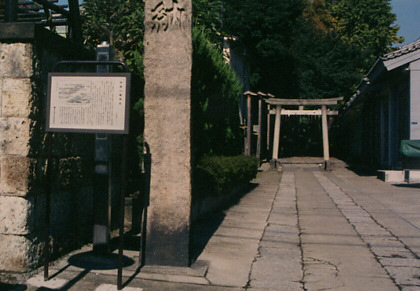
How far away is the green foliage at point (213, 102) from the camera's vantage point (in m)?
7.26

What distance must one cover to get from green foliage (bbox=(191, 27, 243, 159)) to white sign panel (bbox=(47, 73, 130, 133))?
277 cm

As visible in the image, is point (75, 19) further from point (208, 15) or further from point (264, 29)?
point (264, 29)

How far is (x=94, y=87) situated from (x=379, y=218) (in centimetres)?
551

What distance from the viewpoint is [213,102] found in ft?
26.4

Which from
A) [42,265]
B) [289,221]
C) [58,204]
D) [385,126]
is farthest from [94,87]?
[385,126]

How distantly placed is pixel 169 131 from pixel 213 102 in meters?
3.77

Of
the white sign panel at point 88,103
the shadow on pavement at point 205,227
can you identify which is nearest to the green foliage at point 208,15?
the shadow on pavement at point 205,227

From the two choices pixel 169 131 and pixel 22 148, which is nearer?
pixel 22 148

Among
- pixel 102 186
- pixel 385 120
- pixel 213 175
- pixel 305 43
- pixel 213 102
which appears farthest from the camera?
pixel 305 43

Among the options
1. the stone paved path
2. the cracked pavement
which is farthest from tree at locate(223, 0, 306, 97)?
the cracked pavement

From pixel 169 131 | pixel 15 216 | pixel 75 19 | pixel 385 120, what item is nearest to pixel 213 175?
pixel 169 131

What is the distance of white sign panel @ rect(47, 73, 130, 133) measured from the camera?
376cm

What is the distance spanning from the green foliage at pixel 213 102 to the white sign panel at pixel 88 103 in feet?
9.09

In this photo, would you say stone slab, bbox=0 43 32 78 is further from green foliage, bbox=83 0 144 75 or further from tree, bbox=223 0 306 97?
tree, bbox=223 0 306 97
